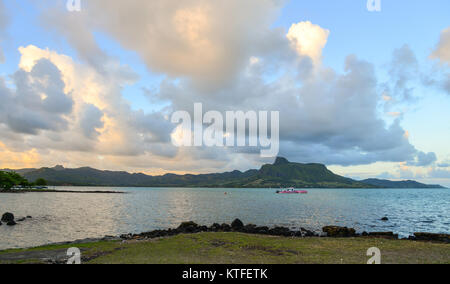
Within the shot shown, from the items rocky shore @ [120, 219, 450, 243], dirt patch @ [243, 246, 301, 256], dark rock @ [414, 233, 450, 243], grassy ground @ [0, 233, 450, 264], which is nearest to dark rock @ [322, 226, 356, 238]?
rocky shore @ [120, 219, 450, 243]

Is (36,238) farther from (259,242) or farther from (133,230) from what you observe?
(259,242)

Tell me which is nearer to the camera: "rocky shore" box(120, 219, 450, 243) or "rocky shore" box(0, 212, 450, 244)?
"rocky shore" box(0, 212, 450, 244)

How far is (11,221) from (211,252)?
55.8 metres

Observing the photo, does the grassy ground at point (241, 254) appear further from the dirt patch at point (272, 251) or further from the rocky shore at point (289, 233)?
the rocky shore at point (289, 233)

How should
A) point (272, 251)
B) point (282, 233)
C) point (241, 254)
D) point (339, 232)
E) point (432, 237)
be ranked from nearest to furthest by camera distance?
point (241, 254)
point (272, 251)
point (432, 237)
point (282, 233)
point (339, 232)

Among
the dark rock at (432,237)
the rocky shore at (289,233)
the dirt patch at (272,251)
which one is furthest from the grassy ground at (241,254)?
the rocky shore at (289,233)

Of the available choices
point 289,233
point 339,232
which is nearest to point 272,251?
point 289,233

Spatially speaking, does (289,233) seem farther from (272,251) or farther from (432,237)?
(432,237)

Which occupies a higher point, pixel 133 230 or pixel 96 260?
pixel 96 260

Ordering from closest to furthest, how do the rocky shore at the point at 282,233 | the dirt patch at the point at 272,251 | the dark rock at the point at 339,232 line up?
the dirt patch at the point at 272,251 < the rocky shore at the point at 282,233 < the dark rock at the point at 339,232

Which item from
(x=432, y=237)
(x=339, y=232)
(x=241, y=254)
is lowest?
(x=339, y=232)

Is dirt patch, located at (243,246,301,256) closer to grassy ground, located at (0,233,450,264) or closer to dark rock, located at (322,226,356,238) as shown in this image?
grassy ground, located at (0,233,450,264)
